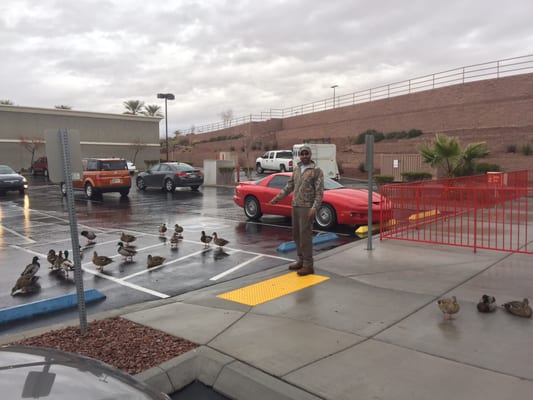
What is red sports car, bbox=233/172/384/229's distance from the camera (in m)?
11.0

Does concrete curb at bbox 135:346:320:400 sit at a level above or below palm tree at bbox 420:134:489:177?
below

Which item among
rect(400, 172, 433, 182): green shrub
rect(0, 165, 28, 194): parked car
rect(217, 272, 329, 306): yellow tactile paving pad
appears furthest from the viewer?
rect(400, 172, 433, 182): green shrub

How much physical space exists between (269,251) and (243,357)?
4986 millimetres

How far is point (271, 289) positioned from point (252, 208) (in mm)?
6826

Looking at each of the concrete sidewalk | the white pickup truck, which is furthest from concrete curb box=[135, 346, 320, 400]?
the white pickup truck

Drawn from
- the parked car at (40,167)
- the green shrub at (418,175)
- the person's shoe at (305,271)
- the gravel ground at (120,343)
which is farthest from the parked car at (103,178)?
the parked car at (40,167)

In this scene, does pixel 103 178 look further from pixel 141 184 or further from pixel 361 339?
pixel 361 339

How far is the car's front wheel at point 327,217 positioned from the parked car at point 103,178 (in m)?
12.1

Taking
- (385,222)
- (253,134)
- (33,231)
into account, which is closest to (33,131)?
(253,134)

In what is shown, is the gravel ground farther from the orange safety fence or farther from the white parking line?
the orange safety fence

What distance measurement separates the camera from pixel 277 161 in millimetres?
37719

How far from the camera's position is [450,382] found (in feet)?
12.2

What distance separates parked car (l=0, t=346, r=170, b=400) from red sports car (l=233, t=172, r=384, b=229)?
311 inches

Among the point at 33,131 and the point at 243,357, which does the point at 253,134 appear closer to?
the point at 33,131
